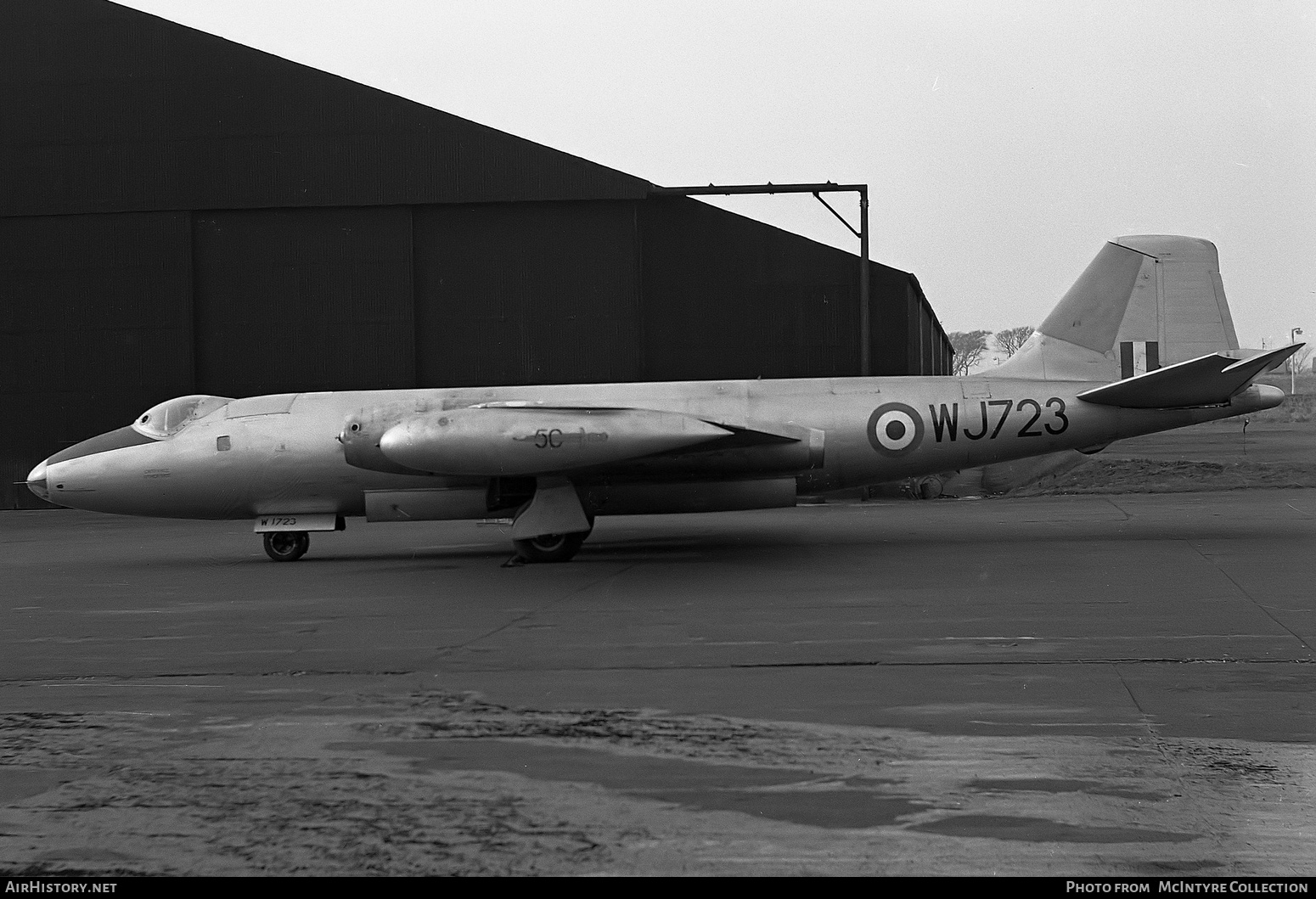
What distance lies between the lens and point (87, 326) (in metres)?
28.3

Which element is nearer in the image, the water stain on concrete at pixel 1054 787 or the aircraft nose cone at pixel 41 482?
the water stain on concrete at pixel 1054 787

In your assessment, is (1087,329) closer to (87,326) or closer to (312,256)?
(312,256)

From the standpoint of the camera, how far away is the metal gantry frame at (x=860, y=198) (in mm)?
25906

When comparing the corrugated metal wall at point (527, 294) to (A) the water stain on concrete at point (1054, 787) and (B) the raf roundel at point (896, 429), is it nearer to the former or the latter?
(B) the raf roundel at point (896, 429)

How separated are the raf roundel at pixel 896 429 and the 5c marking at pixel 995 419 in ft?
0.76

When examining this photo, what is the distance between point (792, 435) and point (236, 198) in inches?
707

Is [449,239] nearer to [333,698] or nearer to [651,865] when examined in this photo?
[333,698]

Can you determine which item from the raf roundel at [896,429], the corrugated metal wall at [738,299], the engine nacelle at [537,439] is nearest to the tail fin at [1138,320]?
the raf roundel at [896,429]

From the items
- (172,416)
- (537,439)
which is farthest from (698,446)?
(172,416)

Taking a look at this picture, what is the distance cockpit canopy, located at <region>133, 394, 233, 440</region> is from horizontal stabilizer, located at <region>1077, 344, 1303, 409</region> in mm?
12058

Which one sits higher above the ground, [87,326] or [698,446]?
[87,326]

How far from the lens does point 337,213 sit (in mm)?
27625

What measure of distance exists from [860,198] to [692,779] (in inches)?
870

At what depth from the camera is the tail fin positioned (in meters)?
16.4
